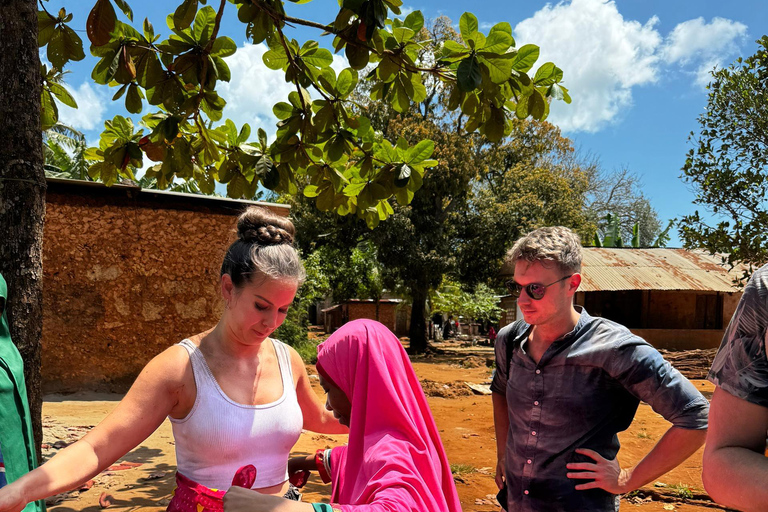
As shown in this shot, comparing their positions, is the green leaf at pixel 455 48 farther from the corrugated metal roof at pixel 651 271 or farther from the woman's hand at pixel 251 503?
the corrugated metal roof at pixel 651 271

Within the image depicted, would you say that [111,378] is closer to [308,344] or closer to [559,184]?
[308,344]

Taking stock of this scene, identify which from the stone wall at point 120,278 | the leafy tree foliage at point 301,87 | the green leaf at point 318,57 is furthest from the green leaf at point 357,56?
the stone wall at point 120,278

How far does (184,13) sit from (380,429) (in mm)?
2220

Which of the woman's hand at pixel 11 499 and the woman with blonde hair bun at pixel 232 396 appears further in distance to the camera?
the woman with blonde hair bun at pixel 232 396

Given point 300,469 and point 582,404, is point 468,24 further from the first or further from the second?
point 300,469

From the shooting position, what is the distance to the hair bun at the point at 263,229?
2.03 metres

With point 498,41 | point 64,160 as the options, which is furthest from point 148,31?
point 64,160

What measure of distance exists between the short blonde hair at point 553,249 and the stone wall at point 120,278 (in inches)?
234

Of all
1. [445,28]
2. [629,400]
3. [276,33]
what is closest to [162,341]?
[276,33]

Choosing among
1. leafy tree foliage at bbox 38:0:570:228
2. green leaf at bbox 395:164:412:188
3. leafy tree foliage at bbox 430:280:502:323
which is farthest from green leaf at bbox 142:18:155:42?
leafy tree foliage at bbox 430:280:502:323

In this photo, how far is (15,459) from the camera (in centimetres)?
186

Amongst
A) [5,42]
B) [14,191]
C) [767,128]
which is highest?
[767,128]

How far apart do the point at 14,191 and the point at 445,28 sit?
21358 mm

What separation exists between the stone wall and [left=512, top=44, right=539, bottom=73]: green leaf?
5.84 meters
